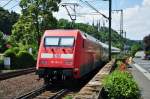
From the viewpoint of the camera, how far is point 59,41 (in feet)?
76.7

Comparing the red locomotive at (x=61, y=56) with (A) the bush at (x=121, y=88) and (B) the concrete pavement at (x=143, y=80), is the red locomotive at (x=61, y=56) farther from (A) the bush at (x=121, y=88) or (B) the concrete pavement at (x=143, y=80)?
(A) the bush at (x=121, y=88)

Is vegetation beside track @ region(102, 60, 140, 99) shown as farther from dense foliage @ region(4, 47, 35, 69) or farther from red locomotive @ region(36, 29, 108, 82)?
dense foliage @ region(4, 47, 35, 69)

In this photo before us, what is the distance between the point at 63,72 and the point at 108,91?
759 cm

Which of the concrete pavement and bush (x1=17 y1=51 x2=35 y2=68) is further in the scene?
bush (x1=17 y1=51 x2=35 y2=68)

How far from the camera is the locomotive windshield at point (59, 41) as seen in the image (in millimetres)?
23141

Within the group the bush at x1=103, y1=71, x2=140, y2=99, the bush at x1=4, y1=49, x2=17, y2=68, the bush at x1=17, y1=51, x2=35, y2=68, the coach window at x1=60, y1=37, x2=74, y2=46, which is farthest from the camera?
the bush at x1=17, y1=51, x2=35, y2=68

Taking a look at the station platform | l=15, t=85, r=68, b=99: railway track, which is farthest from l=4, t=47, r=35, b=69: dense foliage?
l=15, t=85, r=68, b=99: railway track

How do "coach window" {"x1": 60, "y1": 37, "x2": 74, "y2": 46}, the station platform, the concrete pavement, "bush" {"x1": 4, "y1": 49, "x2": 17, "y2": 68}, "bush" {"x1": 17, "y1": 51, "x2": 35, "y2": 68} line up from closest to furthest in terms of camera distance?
the station platform → the concrete pavement → "coach window" {"x1": 60, "y1": 37, "x2": 74, "y2": 46} → "bush" {"x1": 4, "y1": 49, "x2": 17, "y2": 68} → "bush" {"x1": 17, "y1": 51, "x2": 35, "y2": 68}

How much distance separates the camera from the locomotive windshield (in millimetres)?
23141

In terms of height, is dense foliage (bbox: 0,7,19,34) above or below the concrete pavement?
above

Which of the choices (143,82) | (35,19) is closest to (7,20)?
(35,19)

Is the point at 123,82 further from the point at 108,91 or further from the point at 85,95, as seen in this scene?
the point at 85,95

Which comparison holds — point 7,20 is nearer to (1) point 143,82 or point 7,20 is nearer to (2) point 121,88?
(1) point 143,82

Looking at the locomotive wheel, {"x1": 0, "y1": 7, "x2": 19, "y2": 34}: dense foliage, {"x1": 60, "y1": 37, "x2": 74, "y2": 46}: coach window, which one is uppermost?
{"x1": 0, "y1": 7, "x2": 19, "y2": 34}: dense foliage
